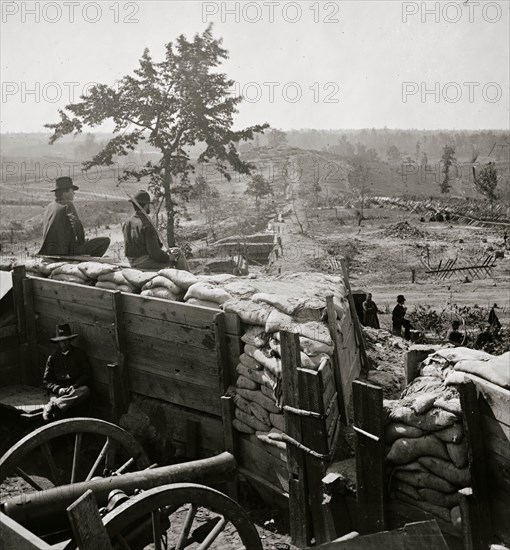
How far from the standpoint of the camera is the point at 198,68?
18016 mm

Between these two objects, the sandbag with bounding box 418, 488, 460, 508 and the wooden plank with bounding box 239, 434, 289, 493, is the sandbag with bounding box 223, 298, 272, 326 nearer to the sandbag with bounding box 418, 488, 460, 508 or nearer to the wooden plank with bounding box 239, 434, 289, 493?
the wooden plank with bounding box 239, 434, 289, 493

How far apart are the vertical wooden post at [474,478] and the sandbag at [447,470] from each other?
0.36 ft

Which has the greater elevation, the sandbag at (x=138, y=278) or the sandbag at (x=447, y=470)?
the sandbag at (x=138, y=278)

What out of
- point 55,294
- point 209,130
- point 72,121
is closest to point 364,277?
point 209,130

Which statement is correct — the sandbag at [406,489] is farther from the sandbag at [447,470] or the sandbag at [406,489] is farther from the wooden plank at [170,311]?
the wooden plank at [170,311]

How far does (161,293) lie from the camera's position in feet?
19.5

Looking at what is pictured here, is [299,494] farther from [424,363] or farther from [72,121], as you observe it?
[72,121]

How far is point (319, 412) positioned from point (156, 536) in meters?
1.47

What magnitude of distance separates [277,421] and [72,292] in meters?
2.93

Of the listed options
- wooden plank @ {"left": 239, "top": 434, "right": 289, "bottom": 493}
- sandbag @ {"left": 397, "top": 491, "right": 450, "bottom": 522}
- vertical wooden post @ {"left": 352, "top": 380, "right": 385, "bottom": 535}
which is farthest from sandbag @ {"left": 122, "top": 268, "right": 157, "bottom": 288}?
sandbag @ {"left": 397, "top": 491, "right": 450, "bottom": 522}

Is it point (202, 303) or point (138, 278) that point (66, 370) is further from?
point (202, 303)

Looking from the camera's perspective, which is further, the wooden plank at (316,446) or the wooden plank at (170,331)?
the wooden plank at (170,331)

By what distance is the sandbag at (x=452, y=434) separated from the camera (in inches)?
143

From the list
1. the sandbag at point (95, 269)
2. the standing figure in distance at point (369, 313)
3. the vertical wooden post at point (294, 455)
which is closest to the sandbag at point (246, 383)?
the vertical wooden post at point (294, 455)
